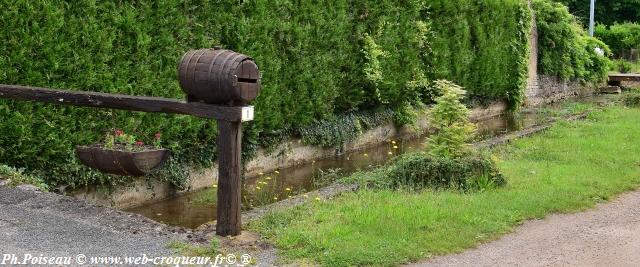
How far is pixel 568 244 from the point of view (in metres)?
6.63

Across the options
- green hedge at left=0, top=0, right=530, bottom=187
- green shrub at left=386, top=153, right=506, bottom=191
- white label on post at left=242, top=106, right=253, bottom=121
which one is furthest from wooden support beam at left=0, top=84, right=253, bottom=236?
green shrub at left=386, top=153, right=506, bottom=191

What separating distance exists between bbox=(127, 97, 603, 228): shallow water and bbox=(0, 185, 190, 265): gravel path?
1.94 m

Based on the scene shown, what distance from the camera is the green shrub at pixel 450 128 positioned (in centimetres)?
896

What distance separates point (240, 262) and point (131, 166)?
1406mm

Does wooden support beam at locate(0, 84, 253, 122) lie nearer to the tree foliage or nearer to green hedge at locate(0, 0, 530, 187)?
green hedge at locate(0, 0, 530, 187)

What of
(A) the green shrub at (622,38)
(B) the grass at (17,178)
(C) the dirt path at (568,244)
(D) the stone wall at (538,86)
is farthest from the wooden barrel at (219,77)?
(A) the green shrub at (622,38)

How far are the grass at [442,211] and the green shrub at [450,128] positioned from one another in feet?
2.23

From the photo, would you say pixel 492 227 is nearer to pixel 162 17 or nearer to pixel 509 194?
pixel 509 194

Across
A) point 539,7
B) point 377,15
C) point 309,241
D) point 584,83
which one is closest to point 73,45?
point 309,241

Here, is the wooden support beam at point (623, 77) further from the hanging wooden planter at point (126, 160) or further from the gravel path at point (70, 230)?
the gravel path at point (70, 230)

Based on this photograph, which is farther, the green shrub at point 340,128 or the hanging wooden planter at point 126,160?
the green shrub at point 340,128

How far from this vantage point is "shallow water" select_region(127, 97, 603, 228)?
8746 millimetres

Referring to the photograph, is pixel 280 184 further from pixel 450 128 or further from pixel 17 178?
pixel 17 178

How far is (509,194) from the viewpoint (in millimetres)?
8195
